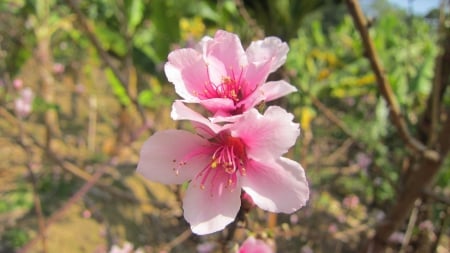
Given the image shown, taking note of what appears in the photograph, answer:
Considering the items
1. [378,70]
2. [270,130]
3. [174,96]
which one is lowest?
[174,96]

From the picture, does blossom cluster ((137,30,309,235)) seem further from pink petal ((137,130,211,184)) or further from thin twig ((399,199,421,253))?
thin twig ((399,199,421,253))

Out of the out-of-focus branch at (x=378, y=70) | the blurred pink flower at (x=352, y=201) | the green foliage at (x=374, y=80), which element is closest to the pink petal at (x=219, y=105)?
the out-of-focus branch at (x=378, y=70)

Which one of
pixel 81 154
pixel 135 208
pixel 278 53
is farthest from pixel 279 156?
pixel 81 154

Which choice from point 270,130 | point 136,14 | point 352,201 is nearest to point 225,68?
point 270,130

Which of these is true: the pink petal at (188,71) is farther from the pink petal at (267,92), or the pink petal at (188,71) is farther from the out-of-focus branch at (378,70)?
the out-of-focus branch at (378,70)

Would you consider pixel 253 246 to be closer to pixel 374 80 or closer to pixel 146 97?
pixel 146 97
